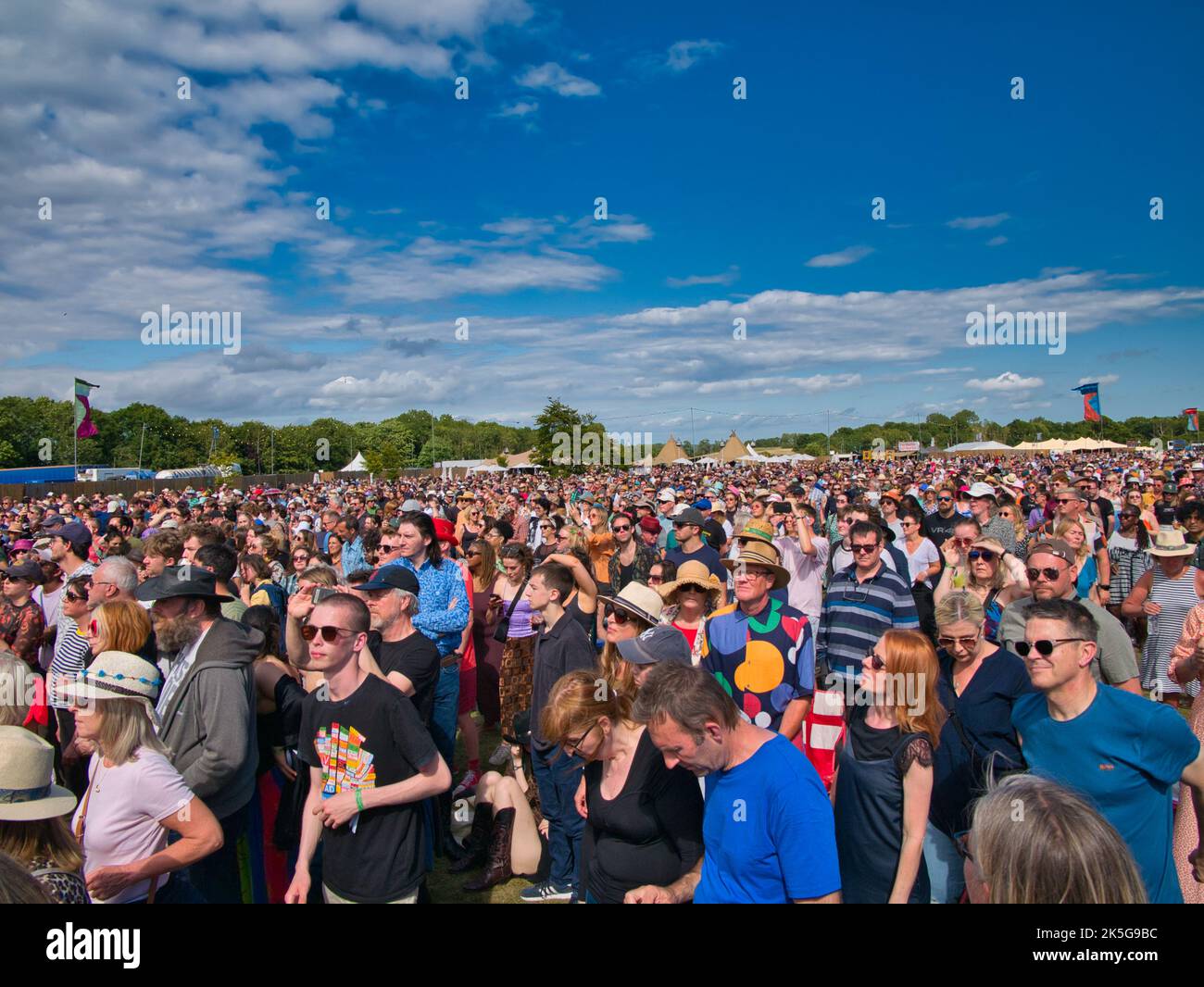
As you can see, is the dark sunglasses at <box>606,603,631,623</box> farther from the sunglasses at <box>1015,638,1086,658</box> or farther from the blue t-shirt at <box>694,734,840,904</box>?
the sunglasses at <box>1015,638,1086,658</box>

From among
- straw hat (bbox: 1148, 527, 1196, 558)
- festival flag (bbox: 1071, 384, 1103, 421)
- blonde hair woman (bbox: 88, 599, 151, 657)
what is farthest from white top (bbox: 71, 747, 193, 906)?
festival flag (bbox: 1071, 384, 1103, 421)

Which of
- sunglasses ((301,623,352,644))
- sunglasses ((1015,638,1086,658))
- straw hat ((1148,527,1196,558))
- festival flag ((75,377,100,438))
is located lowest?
sunglasses ((1015,638,1086,658))

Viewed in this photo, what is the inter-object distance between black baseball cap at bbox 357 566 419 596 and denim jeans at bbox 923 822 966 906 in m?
2.76

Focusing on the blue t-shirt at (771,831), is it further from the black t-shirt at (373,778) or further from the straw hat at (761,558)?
the straw hat at (761,558)

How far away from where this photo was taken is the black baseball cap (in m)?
3.99

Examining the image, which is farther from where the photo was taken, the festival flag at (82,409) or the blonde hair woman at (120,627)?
the festival flag at (82,409)

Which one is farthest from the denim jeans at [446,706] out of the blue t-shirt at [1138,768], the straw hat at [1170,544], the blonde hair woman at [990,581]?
the straw hat at [1170,544]

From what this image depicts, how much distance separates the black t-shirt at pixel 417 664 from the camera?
3824 millimetres

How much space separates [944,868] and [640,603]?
1.74 meters

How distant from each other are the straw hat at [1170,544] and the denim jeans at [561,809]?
4.35 metres

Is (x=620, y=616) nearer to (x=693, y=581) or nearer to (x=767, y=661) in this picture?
(x=767, y=661)

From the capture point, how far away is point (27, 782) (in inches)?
88.9
